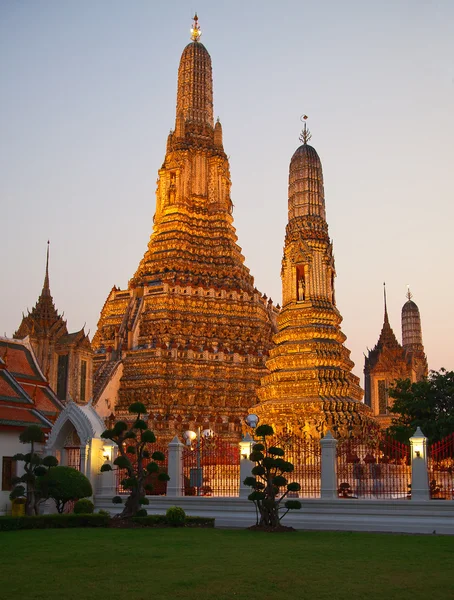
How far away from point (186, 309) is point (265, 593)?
39.0 metres

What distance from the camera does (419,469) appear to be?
719 inches

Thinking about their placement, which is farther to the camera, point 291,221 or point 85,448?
point 291,221

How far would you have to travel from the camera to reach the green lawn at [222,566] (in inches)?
360

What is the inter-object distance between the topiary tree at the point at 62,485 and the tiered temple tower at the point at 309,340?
47.9 feet

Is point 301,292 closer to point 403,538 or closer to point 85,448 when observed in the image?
point 85,448

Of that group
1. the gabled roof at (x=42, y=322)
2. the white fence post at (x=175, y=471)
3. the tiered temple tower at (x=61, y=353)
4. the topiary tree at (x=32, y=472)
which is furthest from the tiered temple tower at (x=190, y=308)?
the topiary tree at (x=32, y=472)

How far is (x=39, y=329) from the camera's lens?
141 ft

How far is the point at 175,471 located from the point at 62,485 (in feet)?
11.3

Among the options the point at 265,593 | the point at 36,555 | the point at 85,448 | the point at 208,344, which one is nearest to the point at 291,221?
the point at 208,344

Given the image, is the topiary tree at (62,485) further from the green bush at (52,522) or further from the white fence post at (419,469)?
the white fence post at (419,469)

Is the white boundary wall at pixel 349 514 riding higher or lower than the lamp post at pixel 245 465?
lower

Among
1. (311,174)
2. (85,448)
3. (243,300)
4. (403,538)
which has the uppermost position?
(311,174)

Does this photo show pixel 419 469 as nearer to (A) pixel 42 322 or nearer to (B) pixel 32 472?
(B) pixel 32 472

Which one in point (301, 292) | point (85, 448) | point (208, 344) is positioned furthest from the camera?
point (208, 344)
